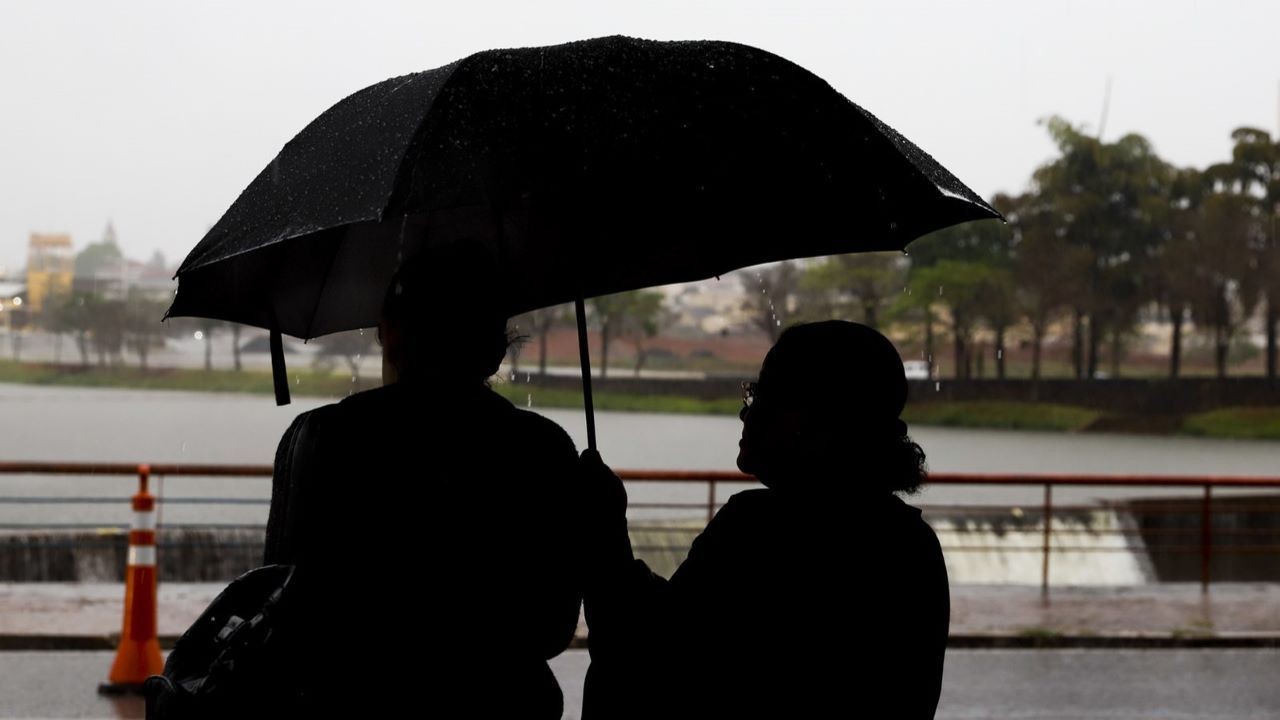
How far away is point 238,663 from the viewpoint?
186cm

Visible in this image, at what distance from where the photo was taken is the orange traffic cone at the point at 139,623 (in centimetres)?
692

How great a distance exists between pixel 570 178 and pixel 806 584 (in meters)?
0.77

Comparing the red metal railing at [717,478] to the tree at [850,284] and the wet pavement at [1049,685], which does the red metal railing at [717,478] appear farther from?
the tree at [850,284]

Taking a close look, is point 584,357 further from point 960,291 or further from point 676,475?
point 960,291

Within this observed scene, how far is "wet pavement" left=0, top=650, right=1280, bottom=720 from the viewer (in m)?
6.83

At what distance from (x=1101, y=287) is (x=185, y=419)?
119204 millimetres

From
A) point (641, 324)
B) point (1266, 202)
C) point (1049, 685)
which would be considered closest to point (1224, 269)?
point (1266, 202)

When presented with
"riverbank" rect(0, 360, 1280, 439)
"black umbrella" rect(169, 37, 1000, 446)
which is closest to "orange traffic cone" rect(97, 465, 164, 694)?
"black umbrella" rect(169, 37, 1000, 446)

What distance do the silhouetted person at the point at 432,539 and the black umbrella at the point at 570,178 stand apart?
0.22 m

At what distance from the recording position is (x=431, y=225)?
2.92 m

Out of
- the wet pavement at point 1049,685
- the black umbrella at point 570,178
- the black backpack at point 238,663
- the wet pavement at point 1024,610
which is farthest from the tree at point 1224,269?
the black backpack at point 238,663

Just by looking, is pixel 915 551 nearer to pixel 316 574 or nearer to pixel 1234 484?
pixel 316 574

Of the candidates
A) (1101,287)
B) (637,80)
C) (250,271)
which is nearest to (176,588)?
(250,271)

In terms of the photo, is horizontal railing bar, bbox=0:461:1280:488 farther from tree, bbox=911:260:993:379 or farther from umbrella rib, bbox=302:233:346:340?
tree, bbox=911:260:993:379
